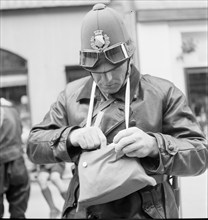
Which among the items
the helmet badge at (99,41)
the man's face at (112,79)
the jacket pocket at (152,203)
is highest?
the helmet badge at (99,41)

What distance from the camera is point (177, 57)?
2758mm

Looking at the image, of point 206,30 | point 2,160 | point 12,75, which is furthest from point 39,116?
point 206,30

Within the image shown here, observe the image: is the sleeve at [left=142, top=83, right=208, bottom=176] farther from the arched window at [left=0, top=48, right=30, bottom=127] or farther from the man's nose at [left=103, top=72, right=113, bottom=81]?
the arched window at [left=0, top=48, right=30, bottom=127]

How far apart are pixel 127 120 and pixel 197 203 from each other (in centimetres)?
114

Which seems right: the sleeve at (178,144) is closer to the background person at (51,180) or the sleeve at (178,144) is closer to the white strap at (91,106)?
the white strap at (91,106)

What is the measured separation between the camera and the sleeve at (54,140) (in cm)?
149

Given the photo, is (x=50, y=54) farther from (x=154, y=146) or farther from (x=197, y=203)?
(x=154, y=146)

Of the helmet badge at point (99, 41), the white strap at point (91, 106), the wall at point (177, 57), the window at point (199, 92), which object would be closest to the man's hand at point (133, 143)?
the white strap at point (91, 106)

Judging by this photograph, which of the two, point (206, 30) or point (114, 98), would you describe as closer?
point (114, 98)

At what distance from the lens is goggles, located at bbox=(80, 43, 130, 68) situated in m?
1.44

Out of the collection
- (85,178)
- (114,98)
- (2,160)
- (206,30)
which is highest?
(206,30)

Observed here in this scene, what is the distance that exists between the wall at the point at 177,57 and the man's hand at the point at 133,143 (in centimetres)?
83

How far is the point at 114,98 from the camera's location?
5.14ft

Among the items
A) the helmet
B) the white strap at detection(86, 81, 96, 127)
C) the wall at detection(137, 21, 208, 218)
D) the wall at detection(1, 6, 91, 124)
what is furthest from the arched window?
the helmet
